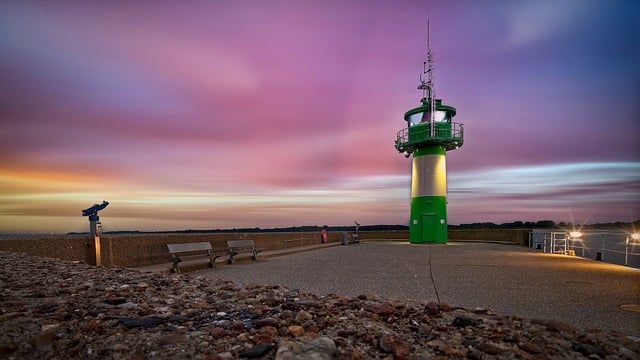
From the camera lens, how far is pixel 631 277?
786 cm

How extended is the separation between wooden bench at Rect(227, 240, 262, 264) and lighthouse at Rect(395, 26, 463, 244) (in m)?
13.8

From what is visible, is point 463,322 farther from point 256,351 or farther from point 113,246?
point 113,246

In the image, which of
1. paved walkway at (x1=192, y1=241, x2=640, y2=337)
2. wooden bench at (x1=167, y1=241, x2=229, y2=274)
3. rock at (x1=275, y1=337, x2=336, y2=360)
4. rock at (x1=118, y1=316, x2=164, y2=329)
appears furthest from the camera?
wooden bench at (x1=167, y1=241, x2=229, y2=274)

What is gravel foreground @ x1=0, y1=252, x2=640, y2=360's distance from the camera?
2.48m

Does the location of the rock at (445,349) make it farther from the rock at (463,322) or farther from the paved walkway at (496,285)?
the paved walkway at (496,285)

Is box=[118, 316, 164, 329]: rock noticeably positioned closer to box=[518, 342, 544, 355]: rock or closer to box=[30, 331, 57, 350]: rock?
box=[30, 331, 57, 350]: rock

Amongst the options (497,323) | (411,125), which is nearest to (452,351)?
(497,323)

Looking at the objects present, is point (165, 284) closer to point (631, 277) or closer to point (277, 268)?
point (277, 268)

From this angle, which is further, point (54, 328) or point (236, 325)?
point (236, 325)

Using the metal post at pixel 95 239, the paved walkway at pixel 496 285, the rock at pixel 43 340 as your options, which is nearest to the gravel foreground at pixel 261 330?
the rock at pixel 43 340

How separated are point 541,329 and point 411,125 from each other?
75.8 feet

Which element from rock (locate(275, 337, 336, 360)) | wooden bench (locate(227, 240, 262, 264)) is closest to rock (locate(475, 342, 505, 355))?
rock (locate(275, 337, 336, 360))

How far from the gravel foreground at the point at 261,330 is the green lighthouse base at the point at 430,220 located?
1927cm

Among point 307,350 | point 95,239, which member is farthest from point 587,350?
point 95,239
